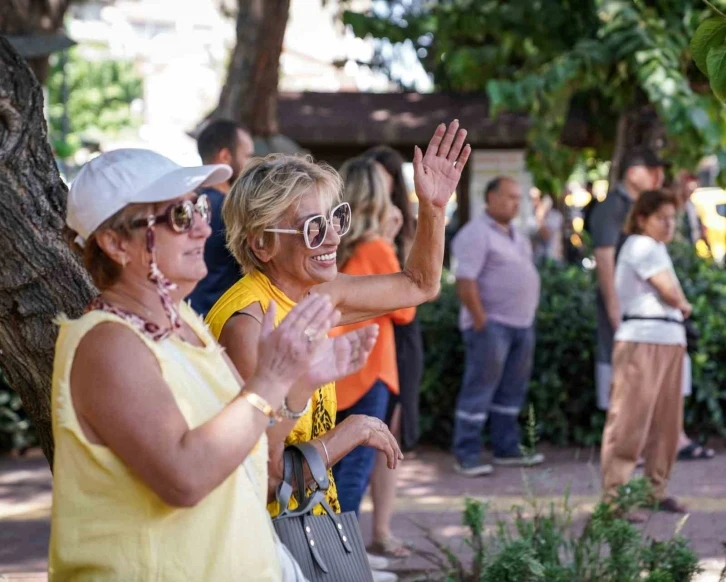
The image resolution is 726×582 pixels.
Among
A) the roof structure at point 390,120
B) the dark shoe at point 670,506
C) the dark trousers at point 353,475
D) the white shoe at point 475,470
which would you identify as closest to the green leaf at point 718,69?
the dark trousers at point 353,475

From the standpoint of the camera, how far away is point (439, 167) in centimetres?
342

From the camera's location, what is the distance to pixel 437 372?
29.4 ft

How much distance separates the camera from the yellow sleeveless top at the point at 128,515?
87.2 inches

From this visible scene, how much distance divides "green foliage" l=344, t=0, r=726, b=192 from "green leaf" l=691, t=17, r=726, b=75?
6534mm

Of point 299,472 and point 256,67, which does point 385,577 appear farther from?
point 256,67

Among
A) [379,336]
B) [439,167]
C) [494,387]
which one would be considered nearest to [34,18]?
[494,387]

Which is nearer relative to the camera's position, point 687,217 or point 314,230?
point 314,230

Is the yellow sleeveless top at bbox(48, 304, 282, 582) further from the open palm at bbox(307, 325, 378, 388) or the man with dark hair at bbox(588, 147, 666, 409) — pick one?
the man with dark hair at bbox(588, 147, 666, 409)

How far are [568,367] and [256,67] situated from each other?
3.77 meters

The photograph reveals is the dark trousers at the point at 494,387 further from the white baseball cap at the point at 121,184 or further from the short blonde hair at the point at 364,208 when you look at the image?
the white baseball cap at the point at 121,184

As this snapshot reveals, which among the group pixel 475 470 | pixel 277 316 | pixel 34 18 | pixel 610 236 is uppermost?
pixel 34 18

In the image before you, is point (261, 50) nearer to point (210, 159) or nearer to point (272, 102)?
point (272, 102)

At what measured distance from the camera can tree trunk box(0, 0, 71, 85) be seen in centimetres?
955

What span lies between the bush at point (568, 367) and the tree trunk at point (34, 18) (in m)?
3.87
